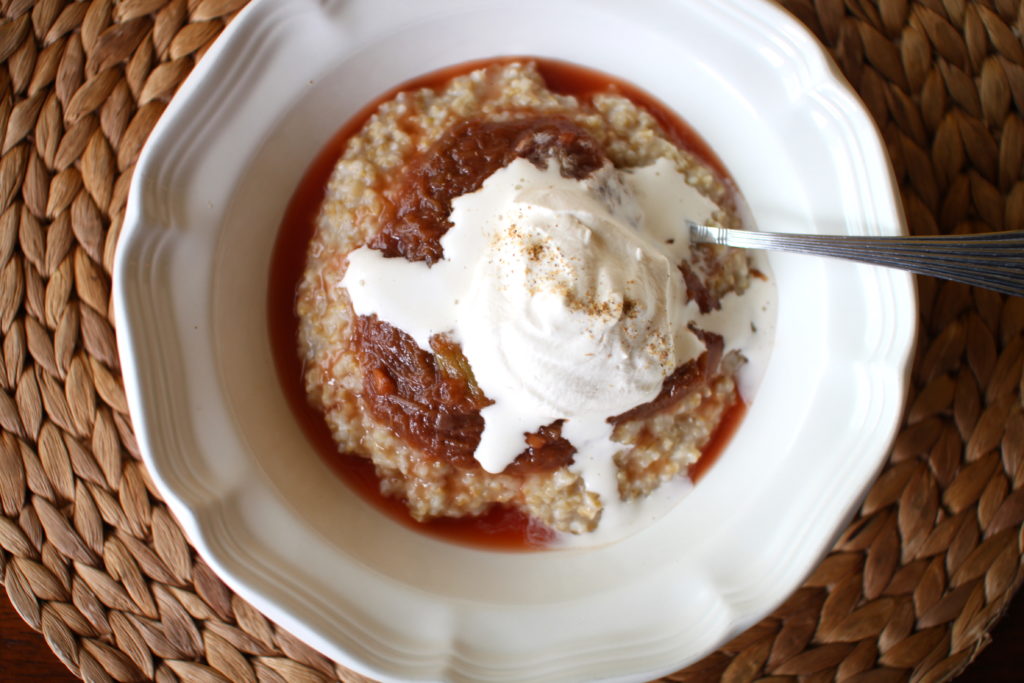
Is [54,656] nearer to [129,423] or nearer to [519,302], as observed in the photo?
[129,423]

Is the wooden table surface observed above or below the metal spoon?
below

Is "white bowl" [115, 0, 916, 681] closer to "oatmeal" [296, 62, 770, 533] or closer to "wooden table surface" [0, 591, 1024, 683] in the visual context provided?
"oatmeal" [296, 62, 770, 533]

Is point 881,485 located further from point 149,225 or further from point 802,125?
point 149,225

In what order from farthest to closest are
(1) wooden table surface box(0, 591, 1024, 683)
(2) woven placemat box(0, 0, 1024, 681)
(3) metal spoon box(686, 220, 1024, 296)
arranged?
(1) wooden table surface box(0, 591, 1024, 683) → (2) woven placemat box(0, 0, 1024, 681) → (3) metal spoon box(686, 220, 1024, 296)

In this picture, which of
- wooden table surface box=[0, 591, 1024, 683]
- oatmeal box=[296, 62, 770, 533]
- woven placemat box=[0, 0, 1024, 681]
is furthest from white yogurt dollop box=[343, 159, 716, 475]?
wooden table surface box=[0, 591, 1024, 683]

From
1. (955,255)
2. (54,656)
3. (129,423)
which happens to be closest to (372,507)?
(129,423)

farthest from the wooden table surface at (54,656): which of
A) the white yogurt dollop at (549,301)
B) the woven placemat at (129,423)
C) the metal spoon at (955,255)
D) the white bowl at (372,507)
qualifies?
the white yogurt dollop at (549,301)

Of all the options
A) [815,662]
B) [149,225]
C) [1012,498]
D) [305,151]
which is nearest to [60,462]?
[149,225]
